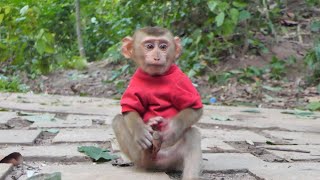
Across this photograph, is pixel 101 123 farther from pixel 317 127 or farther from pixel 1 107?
pixel 317 127

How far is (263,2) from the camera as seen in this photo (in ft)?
23.0

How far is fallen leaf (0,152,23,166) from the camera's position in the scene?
99.0 inches

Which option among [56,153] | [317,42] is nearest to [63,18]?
[317,42]

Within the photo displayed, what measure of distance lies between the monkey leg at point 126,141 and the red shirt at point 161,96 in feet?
0.21

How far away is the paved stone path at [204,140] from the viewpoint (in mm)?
2500

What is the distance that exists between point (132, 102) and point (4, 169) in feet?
2.04

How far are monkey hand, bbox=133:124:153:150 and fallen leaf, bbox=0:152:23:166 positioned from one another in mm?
593

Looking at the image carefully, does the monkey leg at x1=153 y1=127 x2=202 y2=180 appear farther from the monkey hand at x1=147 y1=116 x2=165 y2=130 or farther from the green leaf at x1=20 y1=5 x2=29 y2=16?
the green leaf at x1=20 y1=5 x2=29 y2=16

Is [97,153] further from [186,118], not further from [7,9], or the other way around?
[7,9]

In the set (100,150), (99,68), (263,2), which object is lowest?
(99,68)

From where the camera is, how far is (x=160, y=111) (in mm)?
2496

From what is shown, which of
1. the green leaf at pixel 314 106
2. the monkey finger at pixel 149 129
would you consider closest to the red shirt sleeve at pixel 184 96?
the monkey finger at pixel 149 129

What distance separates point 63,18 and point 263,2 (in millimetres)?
5088

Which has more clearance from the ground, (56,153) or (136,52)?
(136,52)
